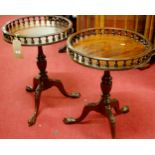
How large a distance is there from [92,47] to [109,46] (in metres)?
0.13

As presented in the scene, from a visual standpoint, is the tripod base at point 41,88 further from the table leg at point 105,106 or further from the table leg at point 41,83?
the table leg at point 105,106

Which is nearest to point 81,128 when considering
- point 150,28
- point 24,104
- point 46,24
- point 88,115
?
point 88,115

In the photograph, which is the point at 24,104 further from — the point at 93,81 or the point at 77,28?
the point at 77,28

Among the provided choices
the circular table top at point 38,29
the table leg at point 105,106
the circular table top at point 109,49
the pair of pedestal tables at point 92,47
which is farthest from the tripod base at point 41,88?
the circular table top at point 109,49

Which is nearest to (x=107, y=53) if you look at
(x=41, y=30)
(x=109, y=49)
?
(x=109, y=49)

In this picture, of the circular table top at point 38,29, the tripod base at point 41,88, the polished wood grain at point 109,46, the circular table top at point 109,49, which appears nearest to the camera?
the circular table top at point 109,49

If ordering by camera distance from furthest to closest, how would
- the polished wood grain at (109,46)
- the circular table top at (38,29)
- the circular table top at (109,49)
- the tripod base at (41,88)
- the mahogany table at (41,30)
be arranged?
1. the tripod base at (41,88)
2. the mahogany table at (41,30)
3. the circular table top at (38,29)
4. the polished wood grain at (109,46)
5. the circular table top at (109,49)

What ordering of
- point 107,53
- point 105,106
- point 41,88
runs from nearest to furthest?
1. point 107,53
2. point 105,106
3. point 41,88

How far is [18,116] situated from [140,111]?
3.45ft

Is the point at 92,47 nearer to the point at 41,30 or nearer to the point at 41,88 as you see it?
the point at 41,30

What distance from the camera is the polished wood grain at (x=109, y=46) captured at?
1782mm

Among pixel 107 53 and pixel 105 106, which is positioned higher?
pixel 107 53

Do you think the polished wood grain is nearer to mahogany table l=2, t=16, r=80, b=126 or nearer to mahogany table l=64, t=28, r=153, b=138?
mahogany table l=64, t=28, r=153, b=138

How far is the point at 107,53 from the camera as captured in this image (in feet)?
5.91
